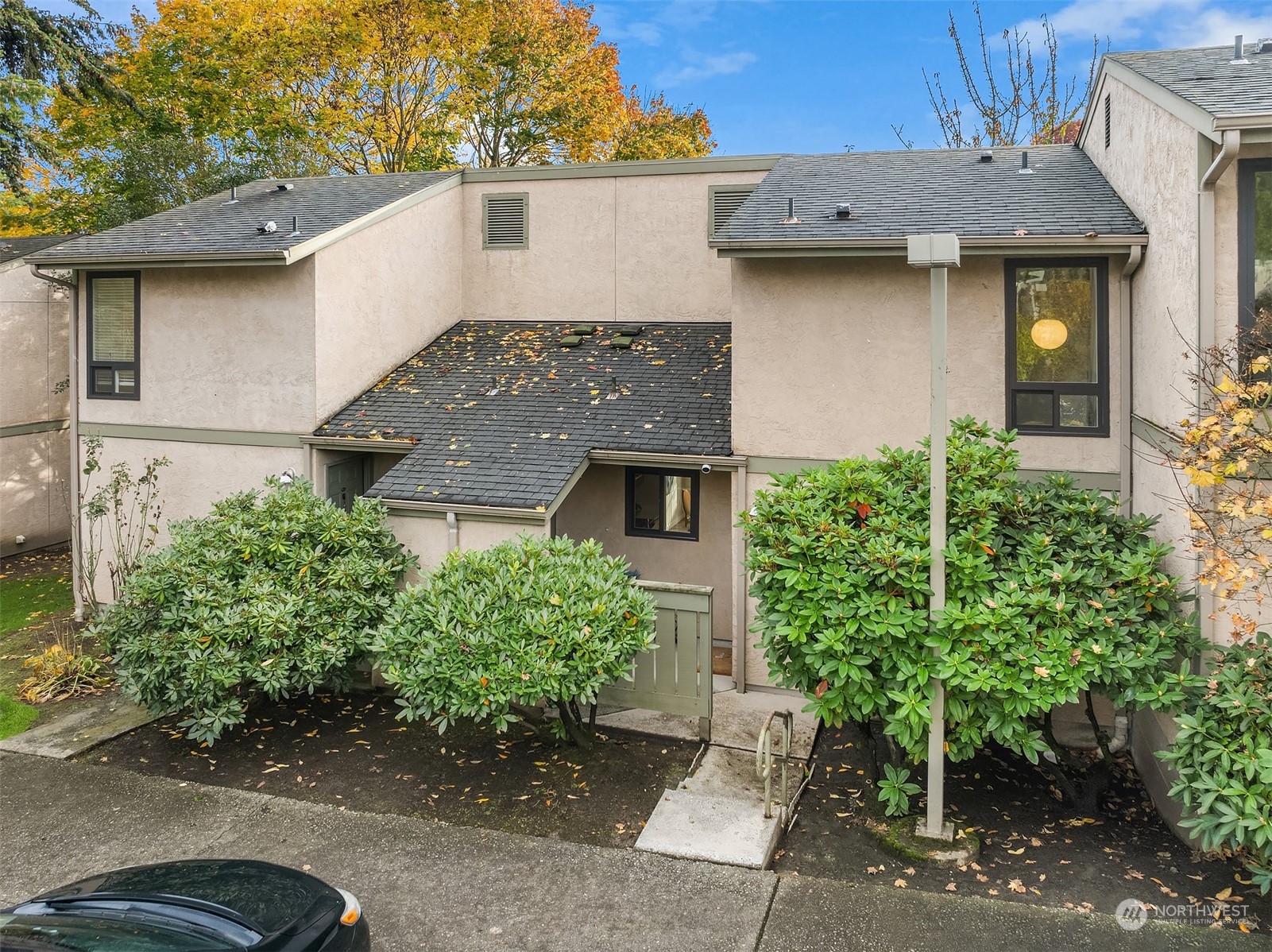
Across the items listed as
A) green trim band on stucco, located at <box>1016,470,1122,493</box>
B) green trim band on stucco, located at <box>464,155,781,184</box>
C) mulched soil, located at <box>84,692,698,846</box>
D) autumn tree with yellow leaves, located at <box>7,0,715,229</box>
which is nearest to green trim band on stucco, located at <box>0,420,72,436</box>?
green trim band on stucco, located at <box>464,155,781,184</box>

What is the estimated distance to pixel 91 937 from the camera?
3738 mm

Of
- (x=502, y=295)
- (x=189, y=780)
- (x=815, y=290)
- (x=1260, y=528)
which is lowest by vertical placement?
(x=189, y=780)

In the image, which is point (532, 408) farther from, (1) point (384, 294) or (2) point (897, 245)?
(2) point (897, 245)

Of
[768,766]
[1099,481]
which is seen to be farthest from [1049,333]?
[768,766]

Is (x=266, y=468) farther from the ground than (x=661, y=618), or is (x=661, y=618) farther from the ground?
(x=266, y=468)

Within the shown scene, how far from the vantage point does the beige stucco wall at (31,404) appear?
14.6 metres

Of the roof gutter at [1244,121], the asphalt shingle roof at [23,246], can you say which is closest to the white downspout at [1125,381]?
the roof gutter at [1244,121]

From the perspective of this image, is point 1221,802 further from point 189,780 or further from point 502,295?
point 502,295

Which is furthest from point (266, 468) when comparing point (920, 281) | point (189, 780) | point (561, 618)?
point (920, 281)

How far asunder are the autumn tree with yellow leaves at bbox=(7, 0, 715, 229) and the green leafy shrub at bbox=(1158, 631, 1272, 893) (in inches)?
902

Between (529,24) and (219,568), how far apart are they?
21.6m

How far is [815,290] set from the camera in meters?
8.70

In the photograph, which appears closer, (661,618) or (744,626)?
(661,618)

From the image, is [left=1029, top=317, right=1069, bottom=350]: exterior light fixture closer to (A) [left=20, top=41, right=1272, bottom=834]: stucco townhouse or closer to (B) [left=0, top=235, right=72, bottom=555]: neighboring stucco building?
(A) [left=20, top=41, right=1272, bottom=834]: stucco townhouse
